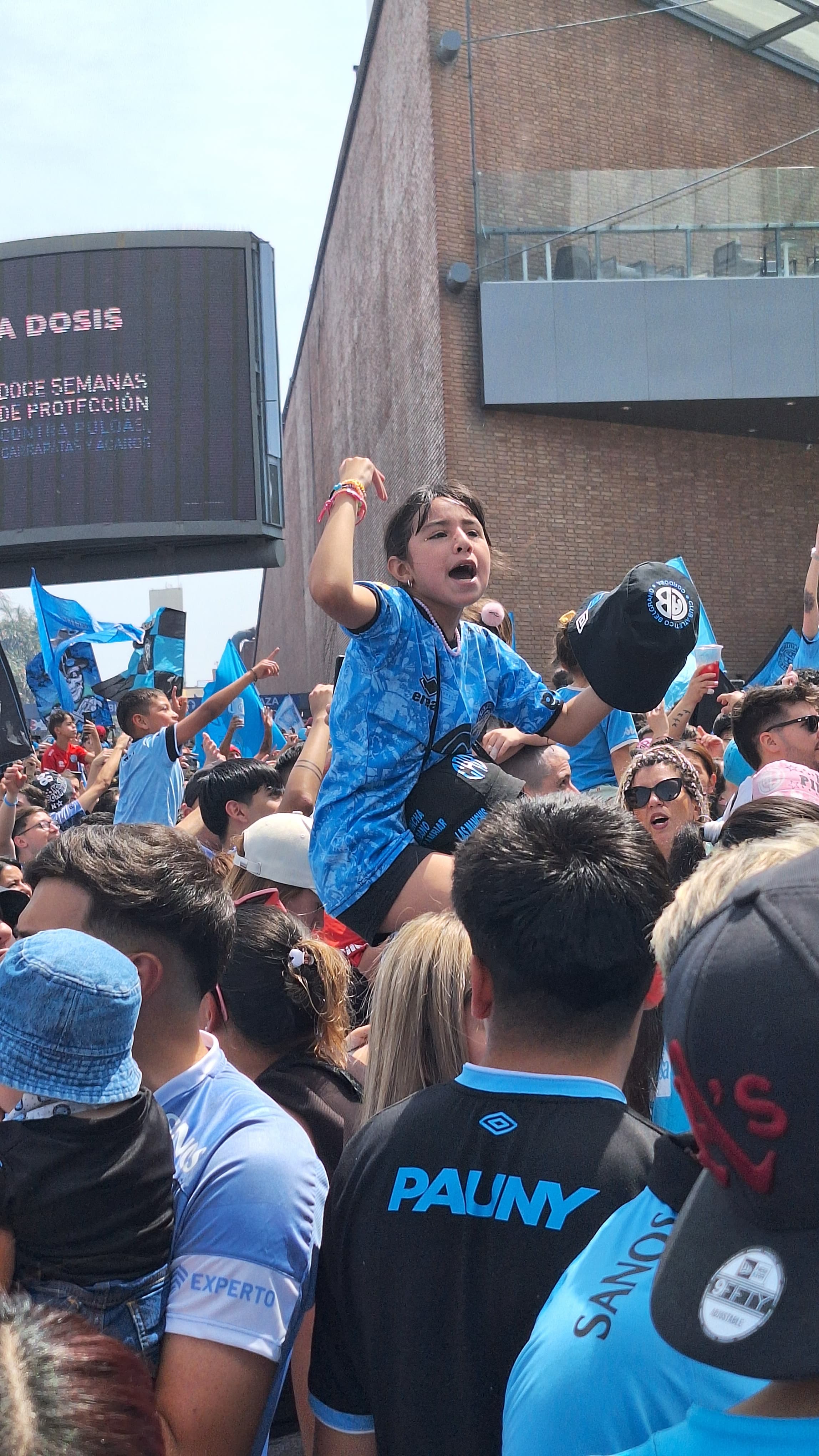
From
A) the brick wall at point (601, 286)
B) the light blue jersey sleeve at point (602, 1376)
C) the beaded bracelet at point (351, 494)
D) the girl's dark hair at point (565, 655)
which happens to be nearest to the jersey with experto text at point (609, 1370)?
the light blue jersey sleeve at point (602, 1376)

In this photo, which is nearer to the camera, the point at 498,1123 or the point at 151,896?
the point at 498,1123

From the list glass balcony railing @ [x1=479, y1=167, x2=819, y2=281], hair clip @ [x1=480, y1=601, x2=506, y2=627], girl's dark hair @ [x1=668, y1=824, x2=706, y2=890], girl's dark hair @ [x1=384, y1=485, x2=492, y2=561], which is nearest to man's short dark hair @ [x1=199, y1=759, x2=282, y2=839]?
hair clip @ [x1=480, y1=601, x2=506, y2=627]

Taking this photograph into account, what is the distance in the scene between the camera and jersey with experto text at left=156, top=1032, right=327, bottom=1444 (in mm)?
1613

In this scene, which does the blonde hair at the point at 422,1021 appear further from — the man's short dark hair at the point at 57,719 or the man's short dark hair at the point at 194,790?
the man's short dark hair at the point at 57,719

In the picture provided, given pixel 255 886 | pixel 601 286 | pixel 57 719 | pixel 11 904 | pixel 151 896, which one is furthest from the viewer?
pixel 601 286

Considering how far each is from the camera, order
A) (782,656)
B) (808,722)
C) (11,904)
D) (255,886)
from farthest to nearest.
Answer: (782,656), (11,904), (808,722), (255,886)

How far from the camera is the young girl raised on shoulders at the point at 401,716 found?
2869 mm

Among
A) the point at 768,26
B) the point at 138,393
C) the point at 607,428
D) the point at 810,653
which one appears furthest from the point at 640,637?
the point at 768,26

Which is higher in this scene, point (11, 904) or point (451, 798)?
point (451, 798)

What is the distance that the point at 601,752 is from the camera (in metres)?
5.00

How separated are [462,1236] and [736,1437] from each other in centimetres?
73

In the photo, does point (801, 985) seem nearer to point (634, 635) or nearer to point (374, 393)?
point (634, 635)

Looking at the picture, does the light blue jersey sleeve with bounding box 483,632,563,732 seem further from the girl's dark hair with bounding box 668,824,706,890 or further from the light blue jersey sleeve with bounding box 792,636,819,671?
the light blue jersey sleeve with bounding box 792,636,819,671

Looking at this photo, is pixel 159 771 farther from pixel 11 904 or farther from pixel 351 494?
pixel 351 494
